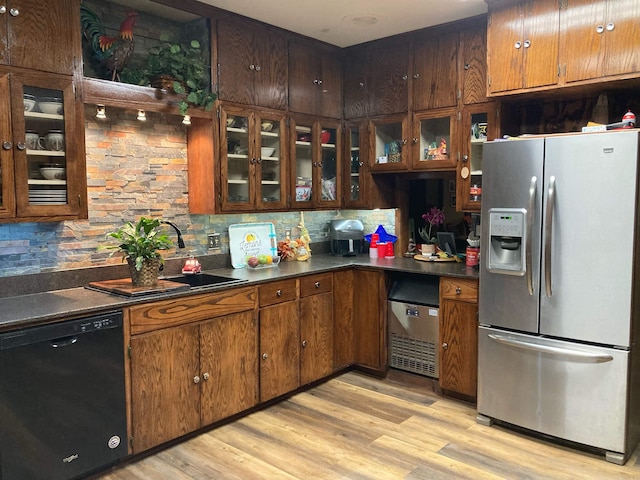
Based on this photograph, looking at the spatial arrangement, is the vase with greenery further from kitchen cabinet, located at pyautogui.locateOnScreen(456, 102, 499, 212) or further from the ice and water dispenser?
the ice and water dispenser

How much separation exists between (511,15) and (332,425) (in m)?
2.78

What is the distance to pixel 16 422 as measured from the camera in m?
2.27

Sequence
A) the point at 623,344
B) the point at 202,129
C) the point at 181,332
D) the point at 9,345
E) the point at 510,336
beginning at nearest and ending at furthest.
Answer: the point at 9,345, the point at 623,344, the point at 181,332, the point at 510,336, the point at 202,129

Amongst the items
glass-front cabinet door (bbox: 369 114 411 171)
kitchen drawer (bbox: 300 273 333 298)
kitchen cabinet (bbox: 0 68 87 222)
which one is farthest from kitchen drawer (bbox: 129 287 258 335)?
glass-front cabinet door (bbox: 369 114 411 171)

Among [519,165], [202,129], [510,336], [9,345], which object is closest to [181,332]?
[9,345]

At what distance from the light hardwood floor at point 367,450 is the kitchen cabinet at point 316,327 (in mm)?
281

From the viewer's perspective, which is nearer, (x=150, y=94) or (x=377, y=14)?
(x=150, y=94)

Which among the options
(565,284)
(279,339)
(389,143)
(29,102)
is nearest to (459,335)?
(565,284)

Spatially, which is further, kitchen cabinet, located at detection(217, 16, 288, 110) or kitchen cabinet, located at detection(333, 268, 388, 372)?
kitchen cabinet, located at detection(333, 268, 388, 372)

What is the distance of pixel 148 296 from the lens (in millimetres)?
2762

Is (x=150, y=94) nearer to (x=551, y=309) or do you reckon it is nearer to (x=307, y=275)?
(x=307, y=275)

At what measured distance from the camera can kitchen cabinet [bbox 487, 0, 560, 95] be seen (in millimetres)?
3082

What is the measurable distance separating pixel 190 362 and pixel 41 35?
187cm

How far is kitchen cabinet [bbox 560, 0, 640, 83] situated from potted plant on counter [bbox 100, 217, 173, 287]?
2.57 meters
